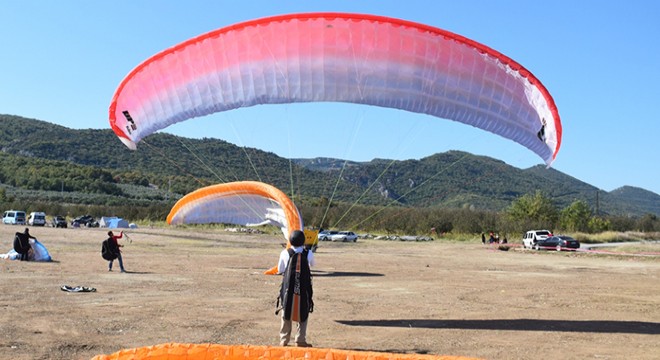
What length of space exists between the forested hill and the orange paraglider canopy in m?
83.9

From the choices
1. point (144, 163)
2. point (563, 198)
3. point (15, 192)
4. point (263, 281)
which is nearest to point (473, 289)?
Result: point (263, 281)

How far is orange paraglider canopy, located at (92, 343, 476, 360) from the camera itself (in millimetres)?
5836

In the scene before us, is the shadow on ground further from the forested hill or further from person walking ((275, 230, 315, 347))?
the forested hill

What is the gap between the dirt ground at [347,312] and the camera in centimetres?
902

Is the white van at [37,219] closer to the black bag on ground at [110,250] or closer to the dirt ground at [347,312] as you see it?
the dirt ground at [347,312]

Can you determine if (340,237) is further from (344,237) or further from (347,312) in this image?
(347,312)

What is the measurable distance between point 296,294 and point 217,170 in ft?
307

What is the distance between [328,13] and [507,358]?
5490 millimetres

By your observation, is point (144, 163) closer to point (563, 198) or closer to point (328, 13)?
point (563, 198)

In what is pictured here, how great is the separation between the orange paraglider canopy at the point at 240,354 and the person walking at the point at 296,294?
2.42 m

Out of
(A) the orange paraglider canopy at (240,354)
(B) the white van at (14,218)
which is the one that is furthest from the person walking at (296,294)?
(B) the white van at (14,218)

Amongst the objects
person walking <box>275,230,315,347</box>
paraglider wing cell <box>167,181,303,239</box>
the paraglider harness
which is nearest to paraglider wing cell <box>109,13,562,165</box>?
person walking <box>275,230,315,347</box>

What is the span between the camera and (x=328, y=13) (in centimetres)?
1061

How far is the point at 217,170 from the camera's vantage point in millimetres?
100812
